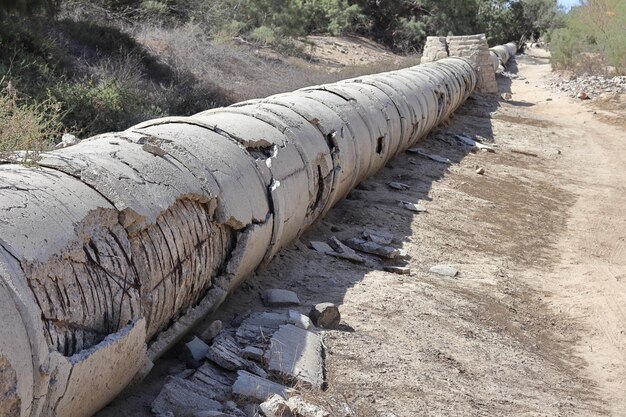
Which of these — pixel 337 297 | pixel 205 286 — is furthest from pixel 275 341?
pixel 337 297

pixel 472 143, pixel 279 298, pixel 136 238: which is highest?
pixel 136 238

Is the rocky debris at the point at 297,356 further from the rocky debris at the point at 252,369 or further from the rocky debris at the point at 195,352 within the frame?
the rocky debris at the point at 195,352

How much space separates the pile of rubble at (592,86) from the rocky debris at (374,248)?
17.6 meters

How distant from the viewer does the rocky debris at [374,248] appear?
8.12 metres

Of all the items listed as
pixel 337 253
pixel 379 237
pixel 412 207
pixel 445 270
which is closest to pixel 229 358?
pixel 337 253

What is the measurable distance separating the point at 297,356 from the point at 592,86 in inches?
884

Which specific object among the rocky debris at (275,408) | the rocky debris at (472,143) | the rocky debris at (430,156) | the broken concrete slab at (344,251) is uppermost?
the rocky debris at (275,408)

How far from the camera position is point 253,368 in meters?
4.79

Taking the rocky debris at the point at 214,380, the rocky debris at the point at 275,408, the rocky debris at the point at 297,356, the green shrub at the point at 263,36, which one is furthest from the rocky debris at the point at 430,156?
the green shrub at the point at 263,36

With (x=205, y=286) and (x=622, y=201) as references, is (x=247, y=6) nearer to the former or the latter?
(x=622, y=201)

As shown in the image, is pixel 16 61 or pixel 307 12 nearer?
pixel 16 61

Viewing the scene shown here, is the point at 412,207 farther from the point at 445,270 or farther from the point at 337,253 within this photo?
the point at 337,253

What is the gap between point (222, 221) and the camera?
5.22 m

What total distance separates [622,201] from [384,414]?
29.4 ft
